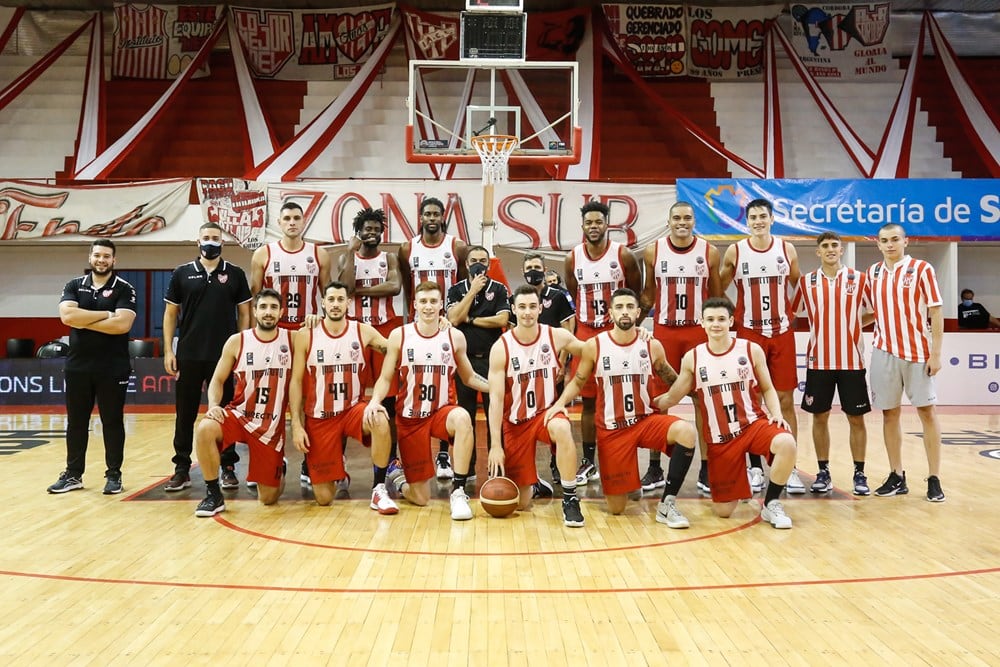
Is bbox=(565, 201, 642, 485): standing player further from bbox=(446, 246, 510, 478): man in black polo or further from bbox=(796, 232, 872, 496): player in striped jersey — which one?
bbox=(796, 232, 872, 496): player in striped jersey

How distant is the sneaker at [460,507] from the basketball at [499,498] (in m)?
0.11

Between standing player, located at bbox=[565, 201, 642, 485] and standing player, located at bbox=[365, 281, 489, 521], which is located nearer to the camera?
standing player, located at bbox=[365, 281, 489, 521]

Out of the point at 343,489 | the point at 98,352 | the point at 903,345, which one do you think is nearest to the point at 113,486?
the point at 98,352

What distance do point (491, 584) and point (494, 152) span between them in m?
6.08

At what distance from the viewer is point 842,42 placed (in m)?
15.3

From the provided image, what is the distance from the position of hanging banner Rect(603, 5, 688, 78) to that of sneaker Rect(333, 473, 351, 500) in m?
11.8

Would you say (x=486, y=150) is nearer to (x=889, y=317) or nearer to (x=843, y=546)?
(x=889, y=317)

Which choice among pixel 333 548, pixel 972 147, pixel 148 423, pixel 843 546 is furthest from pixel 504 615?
pixel 972 147

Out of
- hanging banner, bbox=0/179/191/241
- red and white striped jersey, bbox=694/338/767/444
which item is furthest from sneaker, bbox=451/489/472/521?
hanging banner, bbox=0/179/191/241

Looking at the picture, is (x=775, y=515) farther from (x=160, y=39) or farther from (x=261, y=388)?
(x=160, y=39)

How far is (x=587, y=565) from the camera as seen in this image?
3.82m

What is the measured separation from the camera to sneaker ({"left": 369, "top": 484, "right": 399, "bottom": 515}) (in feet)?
15.9

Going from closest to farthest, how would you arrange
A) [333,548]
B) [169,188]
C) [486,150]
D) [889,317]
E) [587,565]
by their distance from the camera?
1. [587,565]
2. [333,548]
3. [889,317]
4. [486,150]
5. [169,188]

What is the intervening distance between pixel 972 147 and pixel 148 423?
14.1 m
